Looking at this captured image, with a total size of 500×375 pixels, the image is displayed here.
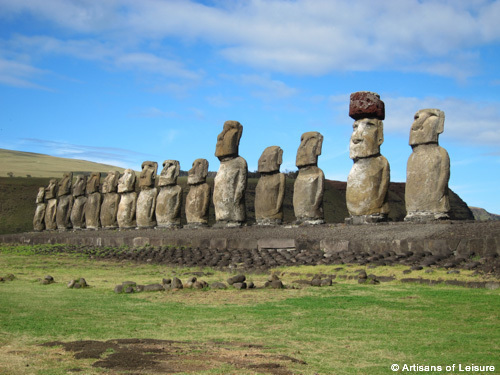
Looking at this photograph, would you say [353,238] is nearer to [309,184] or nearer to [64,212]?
[309,184]

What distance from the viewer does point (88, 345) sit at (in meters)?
5.75

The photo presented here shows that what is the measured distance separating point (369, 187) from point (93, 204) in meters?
17.2

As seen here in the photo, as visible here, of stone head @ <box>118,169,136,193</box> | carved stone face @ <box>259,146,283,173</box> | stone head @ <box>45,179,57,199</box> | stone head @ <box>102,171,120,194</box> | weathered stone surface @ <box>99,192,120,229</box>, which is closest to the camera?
carved stone face @ <box>259,146,283,173</box>

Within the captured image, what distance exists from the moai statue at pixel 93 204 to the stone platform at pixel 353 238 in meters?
8.81

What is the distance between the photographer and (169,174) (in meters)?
23.5

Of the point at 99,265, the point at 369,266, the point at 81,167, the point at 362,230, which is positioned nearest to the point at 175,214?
the point at 99,265

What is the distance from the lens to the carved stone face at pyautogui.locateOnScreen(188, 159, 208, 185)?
2191cm

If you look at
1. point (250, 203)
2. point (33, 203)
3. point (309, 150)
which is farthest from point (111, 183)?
point (33, 203)

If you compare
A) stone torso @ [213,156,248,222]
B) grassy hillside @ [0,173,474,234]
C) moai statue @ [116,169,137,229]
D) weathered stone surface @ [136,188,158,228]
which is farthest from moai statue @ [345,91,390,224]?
grassy hillside @ [0,173,474,234]

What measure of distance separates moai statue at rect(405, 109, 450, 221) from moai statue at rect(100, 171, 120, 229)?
15919 millimetres

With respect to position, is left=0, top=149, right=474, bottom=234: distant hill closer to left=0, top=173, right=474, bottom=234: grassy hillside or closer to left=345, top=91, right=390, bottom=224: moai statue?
left=0, top=173, right=474, bottom=234: grassy hillside

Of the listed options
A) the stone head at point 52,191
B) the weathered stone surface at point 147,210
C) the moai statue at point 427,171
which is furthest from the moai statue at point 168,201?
the stone head at point 52,191

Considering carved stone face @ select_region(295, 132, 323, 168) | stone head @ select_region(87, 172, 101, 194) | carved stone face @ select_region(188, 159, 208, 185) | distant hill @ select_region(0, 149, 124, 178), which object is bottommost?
stone head @ select_region(87, 172, 101, 194)

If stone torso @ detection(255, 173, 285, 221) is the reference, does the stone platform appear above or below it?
below
